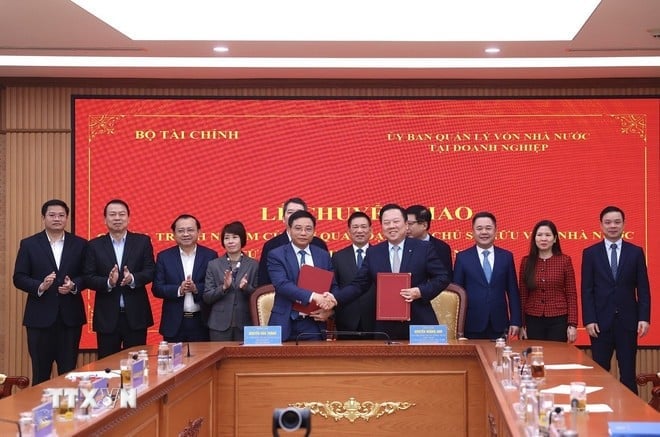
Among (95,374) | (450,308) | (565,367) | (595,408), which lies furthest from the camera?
(450,308)

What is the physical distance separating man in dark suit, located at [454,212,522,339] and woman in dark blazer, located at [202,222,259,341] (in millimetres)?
1275

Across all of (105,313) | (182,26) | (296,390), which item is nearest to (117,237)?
(105,313)

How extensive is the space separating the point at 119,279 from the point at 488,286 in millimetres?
2222

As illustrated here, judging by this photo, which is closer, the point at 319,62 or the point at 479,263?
the point at 479,263

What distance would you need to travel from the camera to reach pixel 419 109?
7215mm

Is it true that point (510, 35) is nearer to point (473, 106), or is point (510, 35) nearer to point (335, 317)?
point (473, 106)

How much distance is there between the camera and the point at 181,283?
565 cm

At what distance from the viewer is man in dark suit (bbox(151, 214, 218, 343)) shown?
5.67 m

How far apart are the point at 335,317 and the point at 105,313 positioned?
1.41 metres

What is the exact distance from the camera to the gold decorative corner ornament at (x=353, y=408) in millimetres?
4605

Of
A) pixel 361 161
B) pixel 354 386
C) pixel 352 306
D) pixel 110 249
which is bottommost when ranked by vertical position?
pixel 354 386

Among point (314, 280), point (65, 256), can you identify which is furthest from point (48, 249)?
point (314, 280)

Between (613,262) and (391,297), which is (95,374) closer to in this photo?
(391,297)

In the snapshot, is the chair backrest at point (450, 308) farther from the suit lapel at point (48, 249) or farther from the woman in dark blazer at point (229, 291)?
the suit lapel at point (48, 249)
